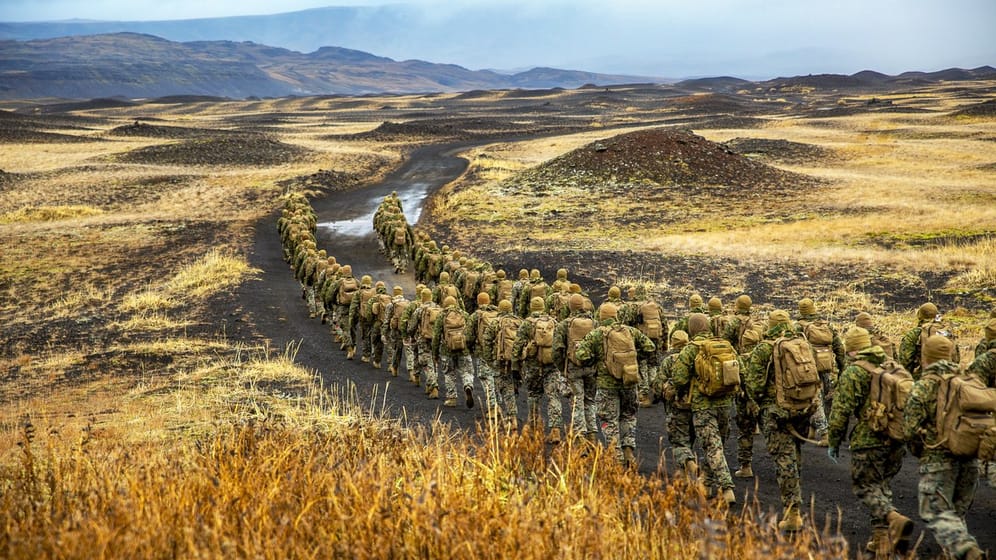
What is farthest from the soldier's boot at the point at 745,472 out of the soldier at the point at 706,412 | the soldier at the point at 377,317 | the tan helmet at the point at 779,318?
the soldier at the point at 377,317

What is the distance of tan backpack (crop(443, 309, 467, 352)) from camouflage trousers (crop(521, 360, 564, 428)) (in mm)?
1516

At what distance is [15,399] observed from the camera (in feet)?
41.2

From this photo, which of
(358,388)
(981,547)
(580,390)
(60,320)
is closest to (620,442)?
(580,390)

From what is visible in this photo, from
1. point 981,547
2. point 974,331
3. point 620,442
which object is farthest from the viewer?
point 974,331

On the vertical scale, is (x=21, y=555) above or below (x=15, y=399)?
above

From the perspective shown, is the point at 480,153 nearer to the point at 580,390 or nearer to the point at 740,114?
the point at 580,390

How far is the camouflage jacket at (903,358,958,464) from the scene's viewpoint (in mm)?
6637

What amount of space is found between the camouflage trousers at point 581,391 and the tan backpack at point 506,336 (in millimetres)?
1119

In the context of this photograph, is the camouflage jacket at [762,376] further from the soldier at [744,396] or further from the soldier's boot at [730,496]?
the soldier's boot at [730,496]

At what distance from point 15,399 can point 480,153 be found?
49.7m

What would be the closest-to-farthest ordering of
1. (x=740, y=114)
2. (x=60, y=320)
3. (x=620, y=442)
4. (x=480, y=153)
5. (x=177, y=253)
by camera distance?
(x=620, y=442)
(x=60, y=320)
(x=177, y=253)
(x=480, y=153)
(x=740, y=114)

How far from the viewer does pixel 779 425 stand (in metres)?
8.19

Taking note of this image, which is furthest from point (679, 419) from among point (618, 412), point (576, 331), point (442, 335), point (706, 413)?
point (442, 335)

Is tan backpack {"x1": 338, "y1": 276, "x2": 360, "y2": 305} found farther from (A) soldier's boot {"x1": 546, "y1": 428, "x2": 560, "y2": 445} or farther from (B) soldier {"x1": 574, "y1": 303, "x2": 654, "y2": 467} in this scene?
(A) soldier's boot {"x1": 546, "y1": 428, "x2": 560, "y2": 445}
